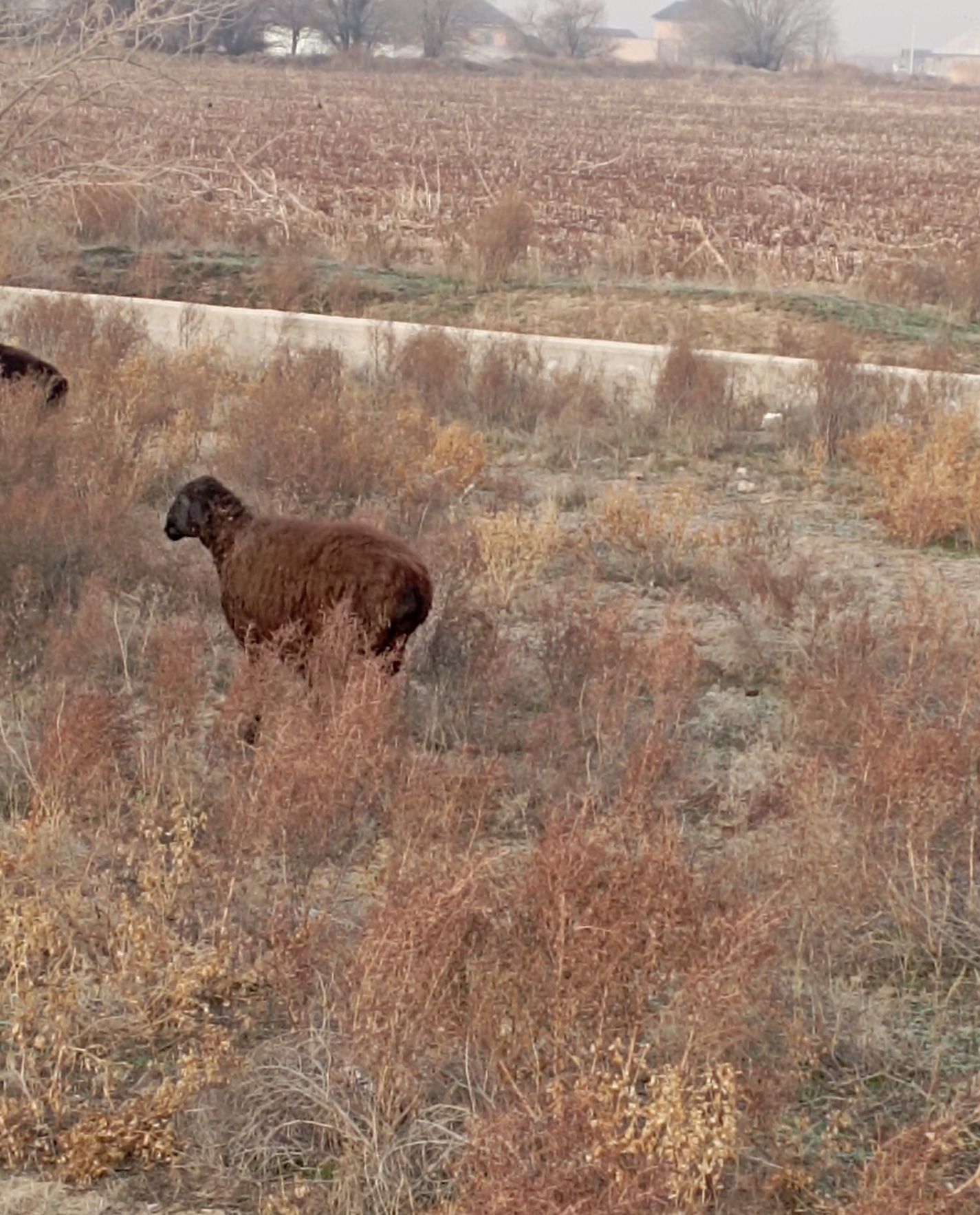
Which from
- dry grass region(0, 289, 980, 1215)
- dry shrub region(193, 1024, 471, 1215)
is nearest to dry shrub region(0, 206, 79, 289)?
dry grass region(0, 289, 980, 1215)

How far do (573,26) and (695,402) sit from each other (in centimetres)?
11342

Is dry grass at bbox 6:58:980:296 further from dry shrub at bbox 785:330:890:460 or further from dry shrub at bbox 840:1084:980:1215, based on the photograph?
dry shrub at bbox 840:1084:980:1215

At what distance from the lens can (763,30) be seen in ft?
396

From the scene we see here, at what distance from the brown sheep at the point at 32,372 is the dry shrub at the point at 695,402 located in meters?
4.74

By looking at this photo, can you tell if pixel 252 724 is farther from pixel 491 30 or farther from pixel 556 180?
pixel 491 30

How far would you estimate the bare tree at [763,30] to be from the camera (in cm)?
12038

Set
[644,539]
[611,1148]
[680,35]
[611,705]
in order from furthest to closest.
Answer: [680,35] < [644,539] < [611,705] < [611,1148]

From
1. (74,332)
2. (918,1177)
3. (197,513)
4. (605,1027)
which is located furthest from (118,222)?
(918,1177)

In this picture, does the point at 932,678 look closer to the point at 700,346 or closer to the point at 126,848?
the point at 126,848

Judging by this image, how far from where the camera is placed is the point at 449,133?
45.7 m

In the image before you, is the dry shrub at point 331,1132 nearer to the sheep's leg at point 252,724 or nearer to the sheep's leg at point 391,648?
the sheep's leg at point 252,724

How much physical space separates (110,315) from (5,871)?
10.1 meters

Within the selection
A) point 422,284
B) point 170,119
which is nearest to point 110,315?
point 422,284

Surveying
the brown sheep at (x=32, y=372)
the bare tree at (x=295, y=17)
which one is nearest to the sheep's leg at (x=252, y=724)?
the brown sheep at (x=32, y=372)
